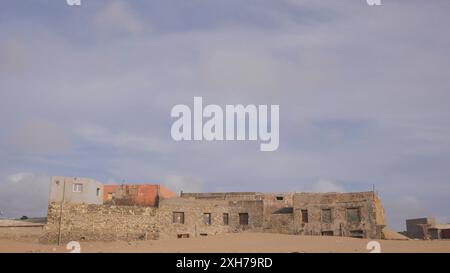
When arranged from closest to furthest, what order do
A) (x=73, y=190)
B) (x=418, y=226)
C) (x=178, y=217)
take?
1. (x=73, y=190)
2. (x=178, y=217)
3. (x=418, y=226)

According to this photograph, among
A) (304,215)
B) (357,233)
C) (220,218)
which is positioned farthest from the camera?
(220,218)

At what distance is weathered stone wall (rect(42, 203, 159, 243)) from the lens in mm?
44125

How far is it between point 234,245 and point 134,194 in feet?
73.7

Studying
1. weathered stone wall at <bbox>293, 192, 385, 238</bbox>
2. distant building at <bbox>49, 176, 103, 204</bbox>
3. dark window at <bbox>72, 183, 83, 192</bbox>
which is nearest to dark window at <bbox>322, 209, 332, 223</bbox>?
weathered stone wall at <bbox>293, 192, 385, 238</bbox>

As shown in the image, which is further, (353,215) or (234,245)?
(353,215)

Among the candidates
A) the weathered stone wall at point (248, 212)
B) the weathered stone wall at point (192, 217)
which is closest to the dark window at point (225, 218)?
the weathered stone wall at point (192, 217)

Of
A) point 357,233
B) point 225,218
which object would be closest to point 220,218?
point 225,218

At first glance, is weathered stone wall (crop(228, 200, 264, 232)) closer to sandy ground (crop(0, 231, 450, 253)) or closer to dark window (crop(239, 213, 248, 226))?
dark window (crop(239, 213, 248, 226))

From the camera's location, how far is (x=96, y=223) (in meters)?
Answer: 44.9

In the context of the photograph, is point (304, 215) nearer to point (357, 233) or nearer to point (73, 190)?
point (357, 233)

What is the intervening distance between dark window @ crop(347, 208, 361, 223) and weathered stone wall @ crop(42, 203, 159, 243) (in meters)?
18.1

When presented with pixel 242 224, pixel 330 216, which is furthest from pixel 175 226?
pixel 330 216

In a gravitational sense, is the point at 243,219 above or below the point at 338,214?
below
